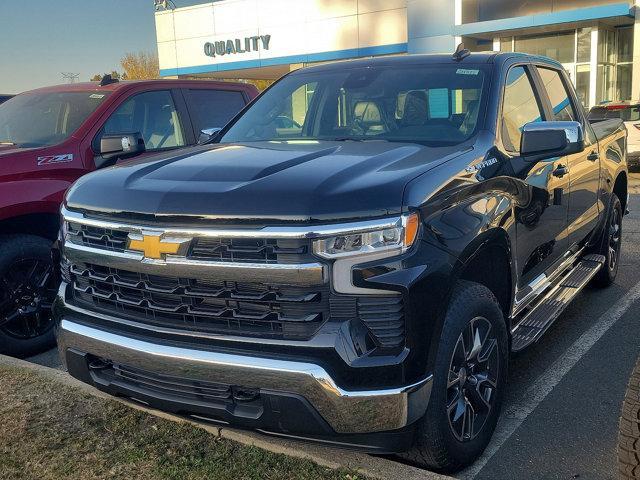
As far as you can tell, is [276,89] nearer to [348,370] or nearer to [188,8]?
[348,370]

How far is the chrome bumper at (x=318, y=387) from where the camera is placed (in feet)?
8.14

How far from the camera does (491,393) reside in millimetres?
3213

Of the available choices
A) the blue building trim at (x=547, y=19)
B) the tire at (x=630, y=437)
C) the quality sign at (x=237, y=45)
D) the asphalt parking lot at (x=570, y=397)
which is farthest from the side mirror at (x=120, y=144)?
the quality sign at (x=237, y=45)

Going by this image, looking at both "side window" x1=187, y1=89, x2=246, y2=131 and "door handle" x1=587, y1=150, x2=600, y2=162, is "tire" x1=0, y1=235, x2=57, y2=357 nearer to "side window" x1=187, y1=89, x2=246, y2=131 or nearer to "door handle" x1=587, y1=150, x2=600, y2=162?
"side window" x1=187, y1=89, x2=246, y2=131

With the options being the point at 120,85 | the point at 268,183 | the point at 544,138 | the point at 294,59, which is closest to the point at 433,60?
the point at 544,138

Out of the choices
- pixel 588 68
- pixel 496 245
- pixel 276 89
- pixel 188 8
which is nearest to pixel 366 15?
pixel 588 68

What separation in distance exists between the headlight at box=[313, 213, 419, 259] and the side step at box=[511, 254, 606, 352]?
132 cm

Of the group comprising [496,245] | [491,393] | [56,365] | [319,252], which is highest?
[319,252]

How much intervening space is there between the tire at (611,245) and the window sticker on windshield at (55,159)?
425cm

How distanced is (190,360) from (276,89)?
2561 millimetres

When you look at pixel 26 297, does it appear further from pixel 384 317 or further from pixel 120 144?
pixel 384 317

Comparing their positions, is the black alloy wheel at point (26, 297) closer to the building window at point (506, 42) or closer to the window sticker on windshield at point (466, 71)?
the window sticker on windshield at point (466, 71)

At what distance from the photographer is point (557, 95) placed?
4887mm

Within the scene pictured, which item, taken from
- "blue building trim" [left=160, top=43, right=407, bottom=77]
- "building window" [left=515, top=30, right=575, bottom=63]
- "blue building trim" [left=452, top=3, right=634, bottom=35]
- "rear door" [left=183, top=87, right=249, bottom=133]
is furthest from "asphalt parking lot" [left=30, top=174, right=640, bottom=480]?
"blue building trim" [left=160, top=43, right=407, bottom=77]
